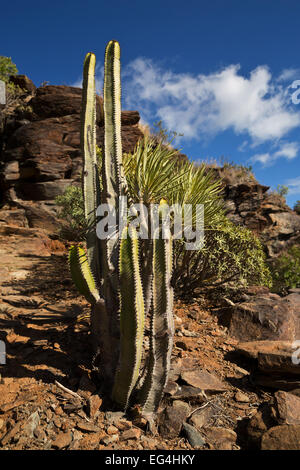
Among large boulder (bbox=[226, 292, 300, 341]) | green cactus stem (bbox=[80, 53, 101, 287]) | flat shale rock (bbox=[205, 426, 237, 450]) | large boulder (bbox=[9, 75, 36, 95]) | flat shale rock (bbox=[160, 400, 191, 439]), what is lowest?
flat shale rock (bbox=[205, 426, 237, 450])

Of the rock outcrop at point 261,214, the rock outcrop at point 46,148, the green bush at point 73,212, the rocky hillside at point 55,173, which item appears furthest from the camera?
the rock outcrop at point 261,214

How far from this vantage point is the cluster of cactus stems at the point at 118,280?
7.27ft

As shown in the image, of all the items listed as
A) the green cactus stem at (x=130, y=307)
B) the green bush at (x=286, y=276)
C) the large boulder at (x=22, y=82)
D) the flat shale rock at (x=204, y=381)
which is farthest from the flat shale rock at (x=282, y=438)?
the large boulder at (x=22, y=82)

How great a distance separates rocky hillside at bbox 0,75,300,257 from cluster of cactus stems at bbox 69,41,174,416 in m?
8.75

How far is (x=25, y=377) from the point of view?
2637 millimetres

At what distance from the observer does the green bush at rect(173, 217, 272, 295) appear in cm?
471

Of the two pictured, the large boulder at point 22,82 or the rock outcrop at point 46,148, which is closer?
the rock outcrop at point 46,148

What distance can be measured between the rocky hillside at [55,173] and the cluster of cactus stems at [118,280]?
8753mm

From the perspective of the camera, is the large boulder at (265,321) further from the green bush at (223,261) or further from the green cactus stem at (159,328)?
the green cactus stem at (159,328)

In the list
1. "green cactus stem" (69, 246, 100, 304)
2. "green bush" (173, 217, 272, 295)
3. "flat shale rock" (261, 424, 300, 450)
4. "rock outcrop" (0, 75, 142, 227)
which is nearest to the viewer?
"flat shale rock" (261, 424, 300, 450)

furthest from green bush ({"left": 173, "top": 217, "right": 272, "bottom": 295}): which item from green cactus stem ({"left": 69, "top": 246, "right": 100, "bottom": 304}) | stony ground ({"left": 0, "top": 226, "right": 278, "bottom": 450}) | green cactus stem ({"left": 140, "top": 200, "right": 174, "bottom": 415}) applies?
green cactus stem ({"left": 140, "top": 200, "right": 174, "bottom": 415})

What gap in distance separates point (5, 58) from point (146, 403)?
656 inches

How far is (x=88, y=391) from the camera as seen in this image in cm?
255

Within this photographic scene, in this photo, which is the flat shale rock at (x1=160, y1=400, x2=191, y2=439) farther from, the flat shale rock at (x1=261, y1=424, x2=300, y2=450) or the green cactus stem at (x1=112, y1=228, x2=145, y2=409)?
the flat shale rock at (x1=261, y1=424, x2=300, y2=450)
